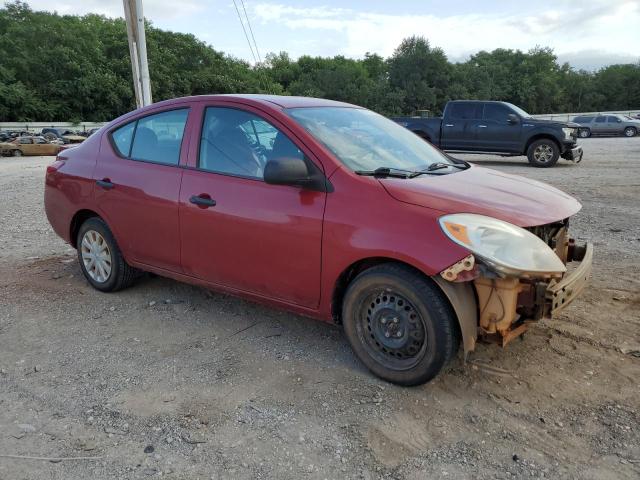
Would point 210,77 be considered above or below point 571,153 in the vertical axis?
above

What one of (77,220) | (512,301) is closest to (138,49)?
(77,220)

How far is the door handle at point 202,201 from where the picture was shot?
3834 mm

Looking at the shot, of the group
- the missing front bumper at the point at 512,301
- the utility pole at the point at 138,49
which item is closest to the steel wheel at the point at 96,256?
the missing front bumper at the point at 512,301

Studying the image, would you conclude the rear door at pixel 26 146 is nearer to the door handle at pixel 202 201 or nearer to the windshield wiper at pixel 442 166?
the door handle at pixel 202 201

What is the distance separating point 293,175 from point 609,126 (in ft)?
119

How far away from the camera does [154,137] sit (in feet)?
14.6

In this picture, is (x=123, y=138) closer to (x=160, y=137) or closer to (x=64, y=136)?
(x=160, y=137)

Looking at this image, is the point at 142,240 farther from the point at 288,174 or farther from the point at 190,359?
the point at 288,174

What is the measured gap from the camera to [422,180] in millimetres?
3432

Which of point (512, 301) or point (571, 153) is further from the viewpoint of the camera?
point (571, 153)

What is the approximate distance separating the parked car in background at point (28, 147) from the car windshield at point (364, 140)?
2940 centimetres

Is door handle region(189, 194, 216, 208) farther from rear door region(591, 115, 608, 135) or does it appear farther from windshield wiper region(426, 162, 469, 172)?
rear door region(591, 115, 608, 135)

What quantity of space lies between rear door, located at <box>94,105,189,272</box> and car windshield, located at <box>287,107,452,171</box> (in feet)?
3.56

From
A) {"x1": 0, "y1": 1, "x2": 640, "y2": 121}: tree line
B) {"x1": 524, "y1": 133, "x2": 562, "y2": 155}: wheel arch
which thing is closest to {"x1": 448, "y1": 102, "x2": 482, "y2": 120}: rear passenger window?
{"x1": 524, "y1": 133, "x2": 562, "y2": 155}: wheel arch
